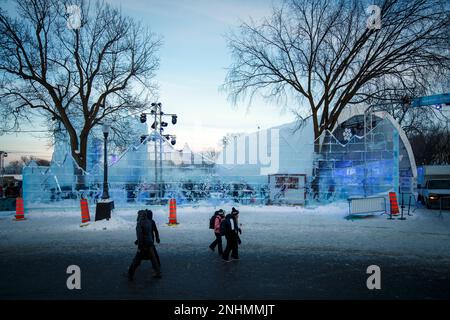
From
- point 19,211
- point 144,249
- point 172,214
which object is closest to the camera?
point 144,249

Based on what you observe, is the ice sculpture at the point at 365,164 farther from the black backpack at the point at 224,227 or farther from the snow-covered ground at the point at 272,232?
the black backpack at the point at 224,227

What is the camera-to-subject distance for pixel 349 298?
254 inches

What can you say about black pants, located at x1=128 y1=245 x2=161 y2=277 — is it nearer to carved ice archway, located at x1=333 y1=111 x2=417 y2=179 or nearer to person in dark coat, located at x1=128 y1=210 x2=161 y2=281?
person in dark coat, located at x1=128 y1=210 x2=161 y2=281

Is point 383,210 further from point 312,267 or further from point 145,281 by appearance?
point 145,281

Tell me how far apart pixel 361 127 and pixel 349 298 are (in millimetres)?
20022

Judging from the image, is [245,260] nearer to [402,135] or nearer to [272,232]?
[272,232]

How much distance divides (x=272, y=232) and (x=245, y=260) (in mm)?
4954

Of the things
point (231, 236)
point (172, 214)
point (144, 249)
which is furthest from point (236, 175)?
point (144, 249)

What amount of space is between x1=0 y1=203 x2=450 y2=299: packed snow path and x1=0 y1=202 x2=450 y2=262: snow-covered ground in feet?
0.12

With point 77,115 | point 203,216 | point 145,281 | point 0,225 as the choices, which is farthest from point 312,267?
point 77,115

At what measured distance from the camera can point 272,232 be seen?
47.1ft

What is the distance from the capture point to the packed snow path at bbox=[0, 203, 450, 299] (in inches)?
271

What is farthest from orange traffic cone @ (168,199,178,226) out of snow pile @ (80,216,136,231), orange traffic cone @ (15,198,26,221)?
orange traffic cone @ (15,198,26,221)

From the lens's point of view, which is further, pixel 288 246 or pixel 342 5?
pixel 342 5
